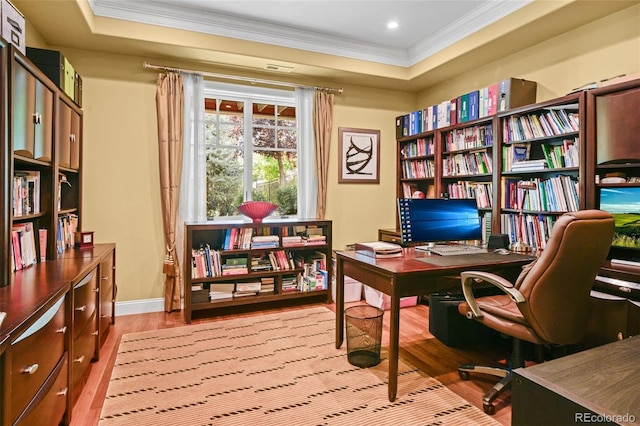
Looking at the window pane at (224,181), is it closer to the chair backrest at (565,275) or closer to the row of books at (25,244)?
the row of books at (25,244)

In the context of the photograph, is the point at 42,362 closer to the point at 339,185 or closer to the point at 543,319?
the point at 543,319

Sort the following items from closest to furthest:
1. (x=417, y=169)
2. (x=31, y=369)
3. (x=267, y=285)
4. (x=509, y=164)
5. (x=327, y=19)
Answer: (x=31, y=369), (x=509, y=164), (x=327, y=19), (x=267, y=285), (x=417, y=169)

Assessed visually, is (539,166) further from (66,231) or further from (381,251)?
(66,231)

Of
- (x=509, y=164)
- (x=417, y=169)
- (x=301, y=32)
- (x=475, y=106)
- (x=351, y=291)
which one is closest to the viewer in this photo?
(x=509, y=164)

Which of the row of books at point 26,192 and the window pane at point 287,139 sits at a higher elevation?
the window pane at point 287,139

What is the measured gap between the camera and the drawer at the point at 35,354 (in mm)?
1202

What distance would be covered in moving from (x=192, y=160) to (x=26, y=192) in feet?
5.61

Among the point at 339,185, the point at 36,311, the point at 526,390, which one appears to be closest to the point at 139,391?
the point at 36,311

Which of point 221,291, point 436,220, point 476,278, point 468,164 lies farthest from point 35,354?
point 468,164

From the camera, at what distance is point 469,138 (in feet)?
12.0

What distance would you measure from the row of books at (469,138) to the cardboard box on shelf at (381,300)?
1639mm

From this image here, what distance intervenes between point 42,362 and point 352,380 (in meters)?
1.62

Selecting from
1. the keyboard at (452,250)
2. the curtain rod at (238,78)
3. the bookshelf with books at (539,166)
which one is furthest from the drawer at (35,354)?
the bookshelf with books at (539,166)

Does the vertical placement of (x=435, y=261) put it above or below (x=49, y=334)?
above
